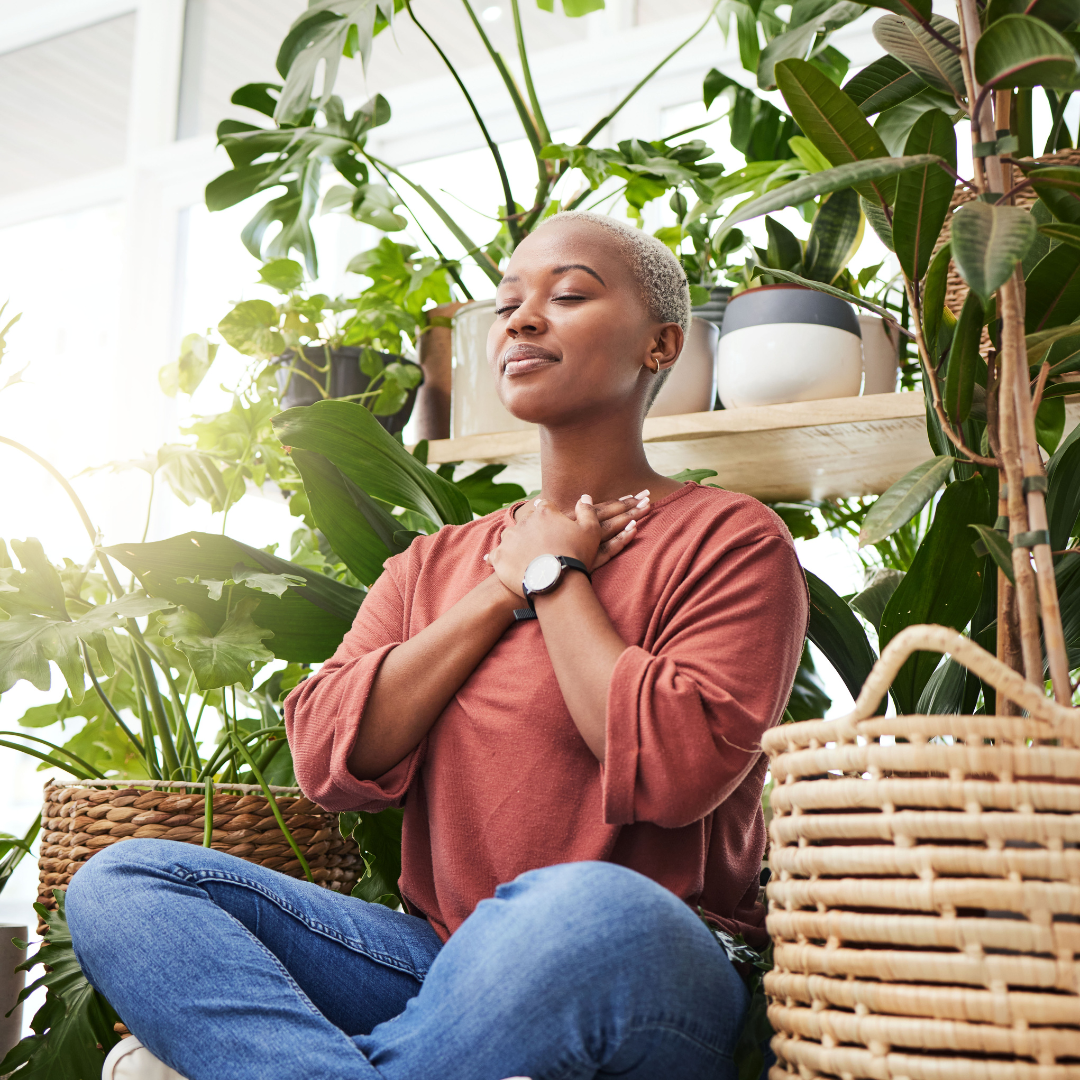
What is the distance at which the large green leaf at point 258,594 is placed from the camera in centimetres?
114

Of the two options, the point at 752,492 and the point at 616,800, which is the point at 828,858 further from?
the point at 752,492

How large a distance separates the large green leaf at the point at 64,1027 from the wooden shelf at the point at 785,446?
82cm

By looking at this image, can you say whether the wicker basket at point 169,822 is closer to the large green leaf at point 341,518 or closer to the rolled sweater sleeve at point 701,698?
the large green leaf at point 341,518

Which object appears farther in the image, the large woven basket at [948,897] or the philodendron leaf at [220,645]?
the philodendron leaf at [220,645]

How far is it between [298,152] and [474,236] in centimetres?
70

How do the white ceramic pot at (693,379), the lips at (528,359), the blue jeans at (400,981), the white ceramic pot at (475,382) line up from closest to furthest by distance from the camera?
the blue jeans at (400,981) → the lips at (528,359) → the white ceramic pot at (693,379) → the white ceramic pot at (475,382)

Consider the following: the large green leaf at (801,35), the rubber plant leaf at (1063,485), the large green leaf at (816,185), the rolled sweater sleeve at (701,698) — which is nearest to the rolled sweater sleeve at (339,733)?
the rolled sweater sleeve at (701,698)

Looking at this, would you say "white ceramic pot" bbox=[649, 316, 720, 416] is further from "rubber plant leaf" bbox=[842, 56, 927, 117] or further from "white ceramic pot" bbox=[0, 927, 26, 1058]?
"white ceramic pot" bbox=[0, 927, 26, 1058]

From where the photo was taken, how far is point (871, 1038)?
0.60 meters

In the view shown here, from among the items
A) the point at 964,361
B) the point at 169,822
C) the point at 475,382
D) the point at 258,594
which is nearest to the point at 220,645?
the point at 258,594

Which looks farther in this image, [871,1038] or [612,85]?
[612,85]

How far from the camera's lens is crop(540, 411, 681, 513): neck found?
108cm

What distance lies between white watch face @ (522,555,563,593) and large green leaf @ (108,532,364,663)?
35 cm

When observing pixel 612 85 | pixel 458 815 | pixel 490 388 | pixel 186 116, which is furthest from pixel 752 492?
pixel 186 116
